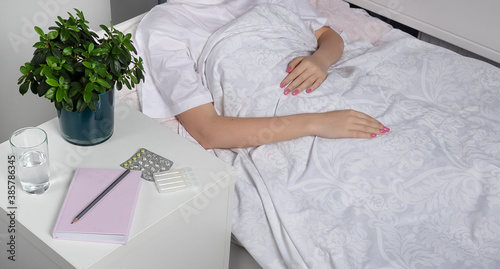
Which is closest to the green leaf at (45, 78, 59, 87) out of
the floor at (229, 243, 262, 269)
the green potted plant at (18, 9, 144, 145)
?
the green potted plant at (18, 9, 144, 145)

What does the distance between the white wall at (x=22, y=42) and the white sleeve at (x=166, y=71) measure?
303 millimetres

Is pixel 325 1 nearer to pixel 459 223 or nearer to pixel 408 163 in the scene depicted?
pixel 408 163

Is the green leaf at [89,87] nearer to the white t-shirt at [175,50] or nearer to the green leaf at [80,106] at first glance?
the green leaf at [80,106]

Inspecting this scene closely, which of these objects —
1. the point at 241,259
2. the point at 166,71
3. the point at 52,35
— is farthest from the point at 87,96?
the point at 241,259

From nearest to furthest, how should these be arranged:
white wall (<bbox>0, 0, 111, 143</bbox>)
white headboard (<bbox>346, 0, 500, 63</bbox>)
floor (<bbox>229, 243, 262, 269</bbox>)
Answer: floor (<bbox>229, 243, 262, 269</bbox>)
white wall (<bbox>0, 0, 111, 143</bbox>)
white headboard (<bbox>346, 0, 500, 63</bbox>)

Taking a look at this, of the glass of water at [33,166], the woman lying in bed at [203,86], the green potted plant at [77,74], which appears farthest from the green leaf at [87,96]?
the woman lying in bed at [203,86]

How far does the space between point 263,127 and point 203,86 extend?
0.19 metres

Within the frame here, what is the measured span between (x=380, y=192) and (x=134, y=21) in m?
0.80

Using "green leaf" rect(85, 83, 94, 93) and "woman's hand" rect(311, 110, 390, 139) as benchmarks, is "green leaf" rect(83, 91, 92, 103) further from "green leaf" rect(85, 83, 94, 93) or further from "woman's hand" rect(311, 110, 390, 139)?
"woman's hand" rect(311, 110, 390, 139)

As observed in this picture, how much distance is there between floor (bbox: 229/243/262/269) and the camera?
1.29 metres

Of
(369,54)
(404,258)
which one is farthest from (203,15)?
(404,258)

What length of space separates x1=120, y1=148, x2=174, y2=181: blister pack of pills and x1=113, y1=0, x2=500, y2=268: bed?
24 cm

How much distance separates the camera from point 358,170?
1263 millimetres

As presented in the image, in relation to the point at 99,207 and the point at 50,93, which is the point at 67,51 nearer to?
the point at 50,93
